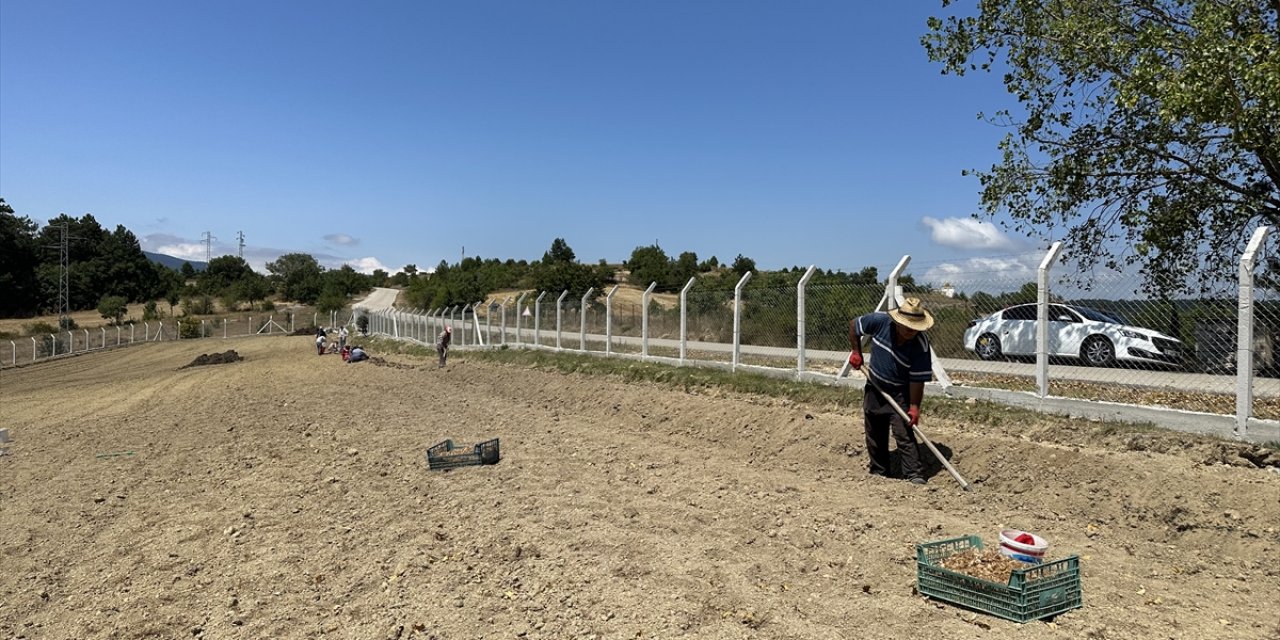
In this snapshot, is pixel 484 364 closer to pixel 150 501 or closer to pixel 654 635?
pixel 150 501

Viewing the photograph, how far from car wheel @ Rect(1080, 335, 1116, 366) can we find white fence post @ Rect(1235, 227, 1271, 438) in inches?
57.9

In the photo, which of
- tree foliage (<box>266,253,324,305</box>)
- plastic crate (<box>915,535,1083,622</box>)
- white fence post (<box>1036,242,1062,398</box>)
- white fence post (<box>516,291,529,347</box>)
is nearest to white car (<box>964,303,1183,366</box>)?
white fence post (<box>1036,242,1062,398</box>)

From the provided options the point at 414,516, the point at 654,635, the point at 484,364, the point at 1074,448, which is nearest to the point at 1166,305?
the point at 1074,448

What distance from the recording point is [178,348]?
44969 mm

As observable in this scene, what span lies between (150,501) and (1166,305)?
9618 millimetres

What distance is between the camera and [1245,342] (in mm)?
6465

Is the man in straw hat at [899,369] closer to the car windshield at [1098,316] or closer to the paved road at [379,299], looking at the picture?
the car windshield at [1098,316]

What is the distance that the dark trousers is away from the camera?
660cm

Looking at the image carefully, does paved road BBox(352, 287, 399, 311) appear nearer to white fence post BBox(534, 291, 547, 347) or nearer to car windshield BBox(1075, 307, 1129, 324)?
white fence post BBox(534, 291, 547, 347)

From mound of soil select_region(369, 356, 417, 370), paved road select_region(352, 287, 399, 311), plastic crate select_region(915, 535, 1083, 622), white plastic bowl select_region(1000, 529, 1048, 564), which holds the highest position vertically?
paved road select_region(352, 287, 399, 311)

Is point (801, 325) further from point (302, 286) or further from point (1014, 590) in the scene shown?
point (302, 286)

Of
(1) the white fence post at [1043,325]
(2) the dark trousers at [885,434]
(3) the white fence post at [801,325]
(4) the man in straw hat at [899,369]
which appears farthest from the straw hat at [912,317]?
(3) the white fence post at [801,325]

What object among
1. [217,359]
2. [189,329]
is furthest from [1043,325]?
[189,329]

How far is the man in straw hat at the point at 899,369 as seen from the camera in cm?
651
